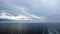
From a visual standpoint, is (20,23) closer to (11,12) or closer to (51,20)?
(11,12)

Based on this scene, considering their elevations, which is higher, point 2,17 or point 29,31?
point 2,17

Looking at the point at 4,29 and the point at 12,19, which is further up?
the point at 12,19

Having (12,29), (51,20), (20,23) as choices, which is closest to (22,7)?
(20,23)

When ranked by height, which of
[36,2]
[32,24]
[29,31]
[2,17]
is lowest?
[29,31]

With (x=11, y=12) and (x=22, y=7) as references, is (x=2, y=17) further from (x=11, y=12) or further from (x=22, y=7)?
(x=22, y=7)

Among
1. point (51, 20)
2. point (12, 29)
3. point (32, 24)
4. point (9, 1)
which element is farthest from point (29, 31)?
point (9, 1)
